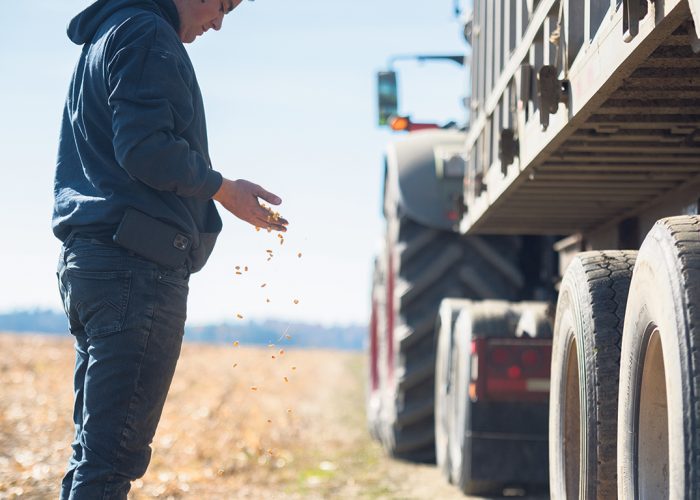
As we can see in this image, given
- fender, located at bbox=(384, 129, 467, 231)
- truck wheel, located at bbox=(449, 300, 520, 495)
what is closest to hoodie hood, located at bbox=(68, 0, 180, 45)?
truck wheel, located at bbox=(449, 300, 520, 495)

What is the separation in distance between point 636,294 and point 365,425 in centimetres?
918

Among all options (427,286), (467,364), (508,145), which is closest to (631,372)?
(508,145)

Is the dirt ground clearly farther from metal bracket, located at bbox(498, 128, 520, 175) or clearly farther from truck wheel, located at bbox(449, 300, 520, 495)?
metal bracket, located at bbox(498, 128, 520, 175)

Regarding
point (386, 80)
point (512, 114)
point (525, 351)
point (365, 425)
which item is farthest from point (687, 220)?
point (365, 425)

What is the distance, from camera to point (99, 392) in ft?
10.3

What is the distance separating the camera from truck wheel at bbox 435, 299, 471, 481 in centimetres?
656

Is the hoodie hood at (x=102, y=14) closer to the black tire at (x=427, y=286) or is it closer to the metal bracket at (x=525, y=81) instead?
the metal bracket at (x=525, y=81)

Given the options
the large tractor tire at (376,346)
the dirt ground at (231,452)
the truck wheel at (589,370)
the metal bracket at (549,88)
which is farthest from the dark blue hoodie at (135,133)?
the large tractor tire at (376,346)

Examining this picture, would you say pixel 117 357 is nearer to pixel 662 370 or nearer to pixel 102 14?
pixel 102 14

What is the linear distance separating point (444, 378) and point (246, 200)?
3.65 metres

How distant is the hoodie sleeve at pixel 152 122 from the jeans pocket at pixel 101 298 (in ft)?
0.90

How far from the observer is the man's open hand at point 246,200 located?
3279mm

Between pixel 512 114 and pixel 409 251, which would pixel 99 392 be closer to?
pixel 512 114

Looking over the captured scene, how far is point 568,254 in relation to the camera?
6406mm
